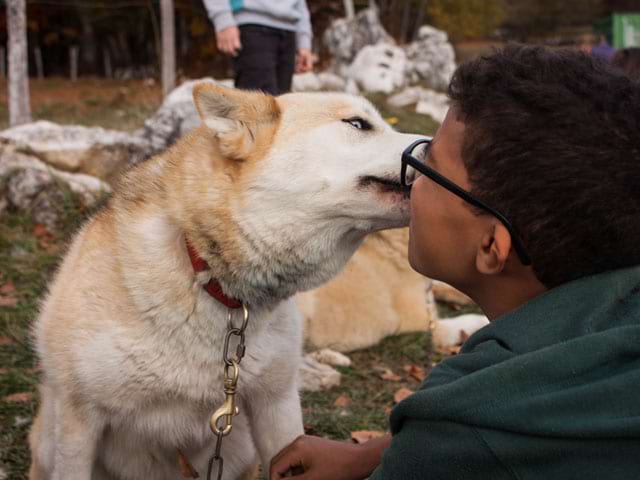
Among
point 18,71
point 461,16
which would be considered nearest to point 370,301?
point 18,71

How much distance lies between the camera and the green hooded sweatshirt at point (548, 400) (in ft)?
3.69

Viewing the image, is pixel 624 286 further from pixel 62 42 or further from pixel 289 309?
pixel 62 42

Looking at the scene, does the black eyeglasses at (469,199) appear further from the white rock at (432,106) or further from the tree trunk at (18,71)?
the white rock at (432,106)

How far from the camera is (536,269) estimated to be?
136cm

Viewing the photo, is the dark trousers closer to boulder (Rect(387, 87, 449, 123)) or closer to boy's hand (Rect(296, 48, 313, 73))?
boy's hand (Rect(296, 48, 313, 73))

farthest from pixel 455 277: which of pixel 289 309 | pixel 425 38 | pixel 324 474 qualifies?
pixel 425 38

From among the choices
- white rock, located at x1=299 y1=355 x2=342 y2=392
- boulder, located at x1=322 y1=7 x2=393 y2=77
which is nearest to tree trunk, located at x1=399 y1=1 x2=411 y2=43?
boulder, located at x1=322 y1=7 x2=393 y2=77

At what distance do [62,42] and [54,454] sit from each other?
21050mm

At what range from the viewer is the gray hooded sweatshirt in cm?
438

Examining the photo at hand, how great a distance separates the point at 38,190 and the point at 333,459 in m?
3.90

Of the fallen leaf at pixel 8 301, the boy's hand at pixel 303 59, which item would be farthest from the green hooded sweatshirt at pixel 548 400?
the boy's hand at pixel 303 59

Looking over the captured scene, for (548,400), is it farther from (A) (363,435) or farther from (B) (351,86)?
(B) (351,86)

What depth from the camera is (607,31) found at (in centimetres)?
2345

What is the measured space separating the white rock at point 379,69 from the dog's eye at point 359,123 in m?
11.7
